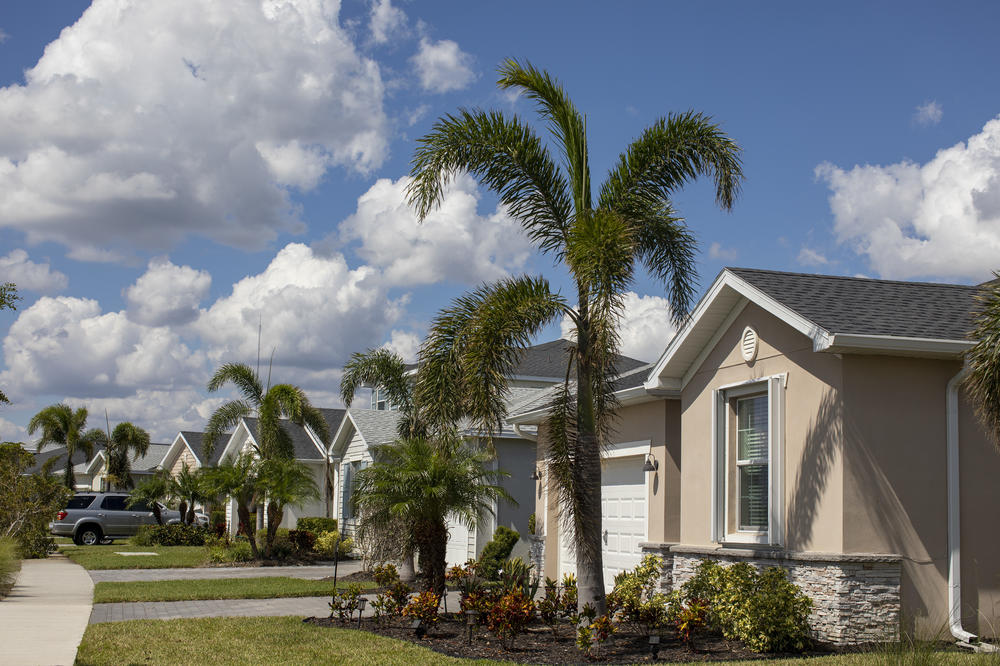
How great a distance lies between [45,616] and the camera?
1309 centimetres

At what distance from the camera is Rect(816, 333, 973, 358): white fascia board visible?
10.2 m

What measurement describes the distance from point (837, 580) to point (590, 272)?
431 centimetres

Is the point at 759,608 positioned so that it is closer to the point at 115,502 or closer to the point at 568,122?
the point at 568,122

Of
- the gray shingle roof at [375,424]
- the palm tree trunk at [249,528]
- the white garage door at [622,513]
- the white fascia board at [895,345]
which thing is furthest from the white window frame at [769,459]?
the palm tree trunk at [249,528]

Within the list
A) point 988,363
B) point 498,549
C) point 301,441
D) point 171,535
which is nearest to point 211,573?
point 498,549

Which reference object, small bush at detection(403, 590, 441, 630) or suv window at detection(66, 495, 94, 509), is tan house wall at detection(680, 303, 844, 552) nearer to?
small bush at detection(403, 590, 441, 630)

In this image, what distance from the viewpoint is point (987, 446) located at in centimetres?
1082

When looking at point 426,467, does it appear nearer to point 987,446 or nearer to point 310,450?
point 987,446

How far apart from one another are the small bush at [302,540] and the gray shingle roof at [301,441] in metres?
5.52

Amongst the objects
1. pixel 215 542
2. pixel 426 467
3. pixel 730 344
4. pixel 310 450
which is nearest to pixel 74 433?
pixel 310 450

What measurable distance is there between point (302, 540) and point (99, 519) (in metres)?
10.9

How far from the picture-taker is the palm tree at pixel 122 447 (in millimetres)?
46531

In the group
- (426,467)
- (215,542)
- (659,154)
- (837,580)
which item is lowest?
(215,542)

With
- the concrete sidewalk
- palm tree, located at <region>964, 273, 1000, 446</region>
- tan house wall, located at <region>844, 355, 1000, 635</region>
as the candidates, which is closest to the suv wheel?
the concrete sidewalk
